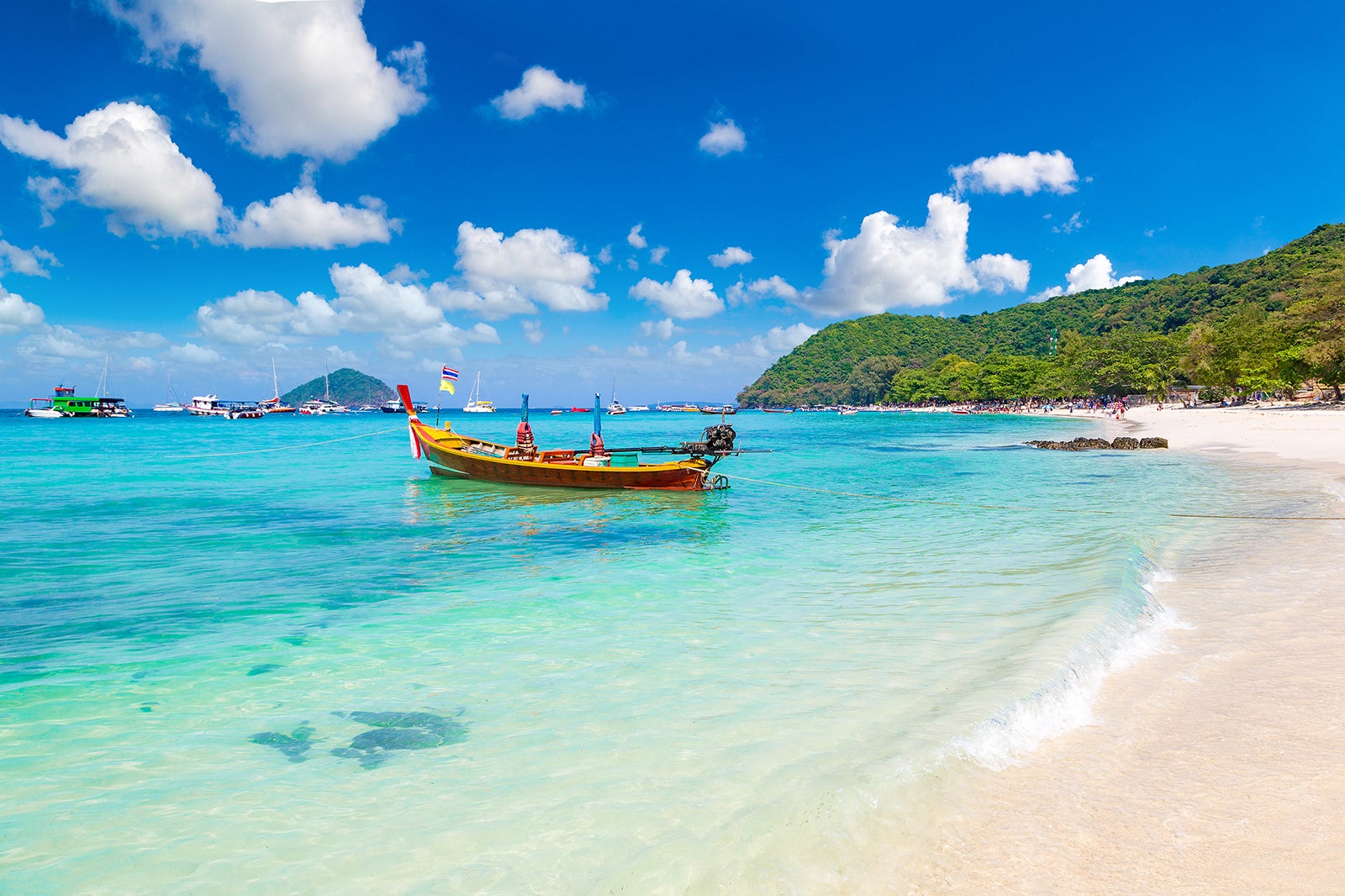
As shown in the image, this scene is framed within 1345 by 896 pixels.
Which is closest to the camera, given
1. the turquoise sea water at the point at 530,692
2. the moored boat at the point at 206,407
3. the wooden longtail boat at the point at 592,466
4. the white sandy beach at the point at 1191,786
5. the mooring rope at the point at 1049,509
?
the white sandy beach at the point at 1191,786

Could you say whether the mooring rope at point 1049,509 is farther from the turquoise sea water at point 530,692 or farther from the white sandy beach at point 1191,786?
the white sandy beach at point 1191,786

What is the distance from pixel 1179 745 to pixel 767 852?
319cm

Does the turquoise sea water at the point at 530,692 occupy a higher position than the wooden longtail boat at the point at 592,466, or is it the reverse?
the wooden longtail boat at the point at 592,466

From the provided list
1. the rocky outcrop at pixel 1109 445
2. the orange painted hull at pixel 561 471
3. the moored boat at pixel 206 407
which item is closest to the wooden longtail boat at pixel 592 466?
the orange painted hull at pixel 561 471

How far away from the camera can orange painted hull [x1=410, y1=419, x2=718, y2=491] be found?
79.3 ft

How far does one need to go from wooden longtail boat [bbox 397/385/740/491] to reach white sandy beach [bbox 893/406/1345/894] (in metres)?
17.2

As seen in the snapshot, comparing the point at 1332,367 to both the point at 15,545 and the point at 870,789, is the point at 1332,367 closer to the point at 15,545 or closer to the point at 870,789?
the point at 870,789

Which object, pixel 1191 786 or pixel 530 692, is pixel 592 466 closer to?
pixel 530 692

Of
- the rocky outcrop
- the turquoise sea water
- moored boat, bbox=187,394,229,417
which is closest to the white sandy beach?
the turquoise sea water

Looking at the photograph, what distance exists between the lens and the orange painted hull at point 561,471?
79.3 ft

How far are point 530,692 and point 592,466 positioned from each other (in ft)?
57.2

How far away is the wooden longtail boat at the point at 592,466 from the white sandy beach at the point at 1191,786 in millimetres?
17215

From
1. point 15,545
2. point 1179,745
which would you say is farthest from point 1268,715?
point 15,545

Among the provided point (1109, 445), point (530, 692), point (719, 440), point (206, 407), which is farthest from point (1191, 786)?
point (206, 407)
